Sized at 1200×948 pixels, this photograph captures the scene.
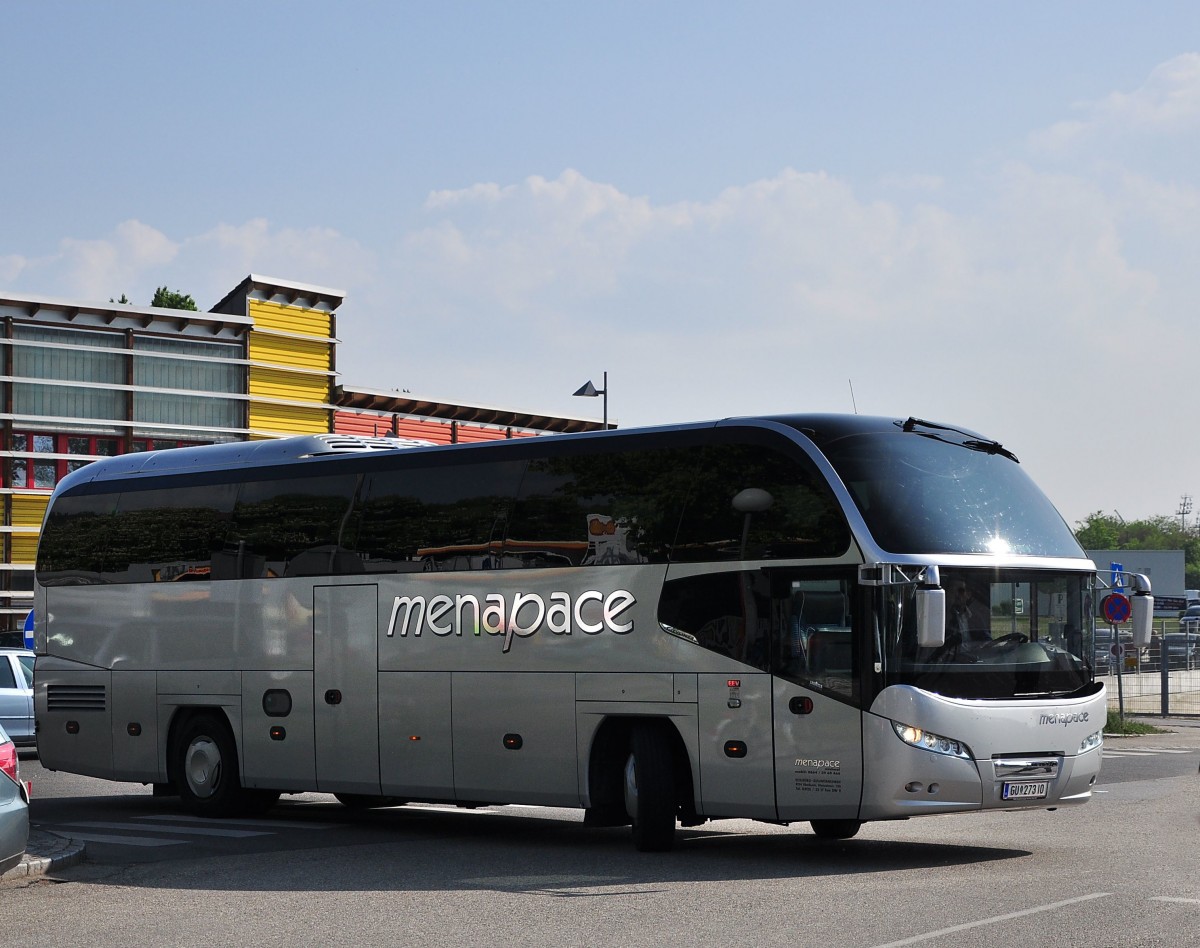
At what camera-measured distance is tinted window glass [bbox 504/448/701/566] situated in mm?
13633

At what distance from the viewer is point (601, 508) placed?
14.0 meters

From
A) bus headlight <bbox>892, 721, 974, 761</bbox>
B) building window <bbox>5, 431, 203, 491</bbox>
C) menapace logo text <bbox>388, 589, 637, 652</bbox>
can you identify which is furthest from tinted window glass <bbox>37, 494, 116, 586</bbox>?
building window <bbox>5, 431, 203, 491</bbox>

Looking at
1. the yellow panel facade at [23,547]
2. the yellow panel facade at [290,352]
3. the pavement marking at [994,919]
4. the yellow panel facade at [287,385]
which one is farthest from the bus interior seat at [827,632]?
the yellow panel facade at [290,352]

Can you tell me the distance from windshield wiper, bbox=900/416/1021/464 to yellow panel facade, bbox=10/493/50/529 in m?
28.4

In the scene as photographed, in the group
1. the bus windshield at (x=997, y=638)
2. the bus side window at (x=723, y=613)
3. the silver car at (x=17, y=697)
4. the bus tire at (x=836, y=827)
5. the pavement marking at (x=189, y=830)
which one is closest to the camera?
the bus windshield at (x=997, y=638)

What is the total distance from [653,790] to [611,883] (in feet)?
5.72

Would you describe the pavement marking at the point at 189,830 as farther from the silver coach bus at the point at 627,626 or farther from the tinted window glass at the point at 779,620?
the tinted window glass at the point at 779,620

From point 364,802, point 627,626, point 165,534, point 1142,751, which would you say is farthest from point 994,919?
point 1142,751

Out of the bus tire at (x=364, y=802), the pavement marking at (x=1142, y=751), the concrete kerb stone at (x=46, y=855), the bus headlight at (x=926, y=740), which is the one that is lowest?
the pavement marking at (x=1142, y=751)

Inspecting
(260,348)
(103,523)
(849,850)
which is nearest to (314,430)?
(260,348)

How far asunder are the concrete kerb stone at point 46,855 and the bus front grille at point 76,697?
154 inches

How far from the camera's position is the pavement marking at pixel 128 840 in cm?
1461

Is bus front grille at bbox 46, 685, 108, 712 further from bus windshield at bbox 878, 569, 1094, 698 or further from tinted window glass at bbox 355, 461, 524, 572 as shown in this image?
bus windshield at bbox 878, 569, 1094, 698

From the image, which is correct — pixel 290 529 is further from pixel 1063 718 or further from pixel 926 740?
pixel 1063 718
